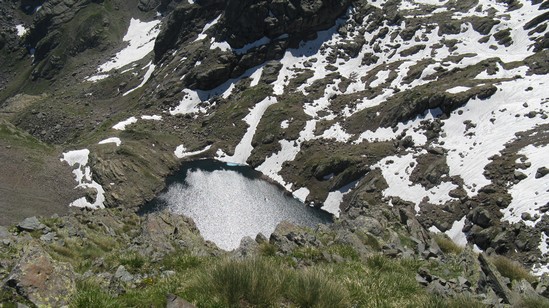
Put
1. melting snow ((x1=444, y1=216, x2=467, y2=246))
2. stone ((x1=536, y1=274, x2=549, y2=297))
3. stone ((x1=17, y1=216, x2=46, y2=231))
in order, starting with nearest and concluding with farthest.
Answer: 1. stone ((x1=536, y1=274, x2=549, y2=297))
2. stone ((x1=17, y1=216, x2=46, y2=231))
3. melting snow ((x1=444, y1=216, x2=467, y2=246))

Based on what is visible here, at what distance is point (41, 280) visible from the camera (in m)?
8.02

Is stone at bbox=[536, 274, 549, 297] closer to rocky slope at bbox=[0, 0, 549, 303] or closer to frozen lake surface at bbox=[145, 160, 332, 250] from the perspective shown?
rocky slope at bbox=[0, 0, 549, 303]

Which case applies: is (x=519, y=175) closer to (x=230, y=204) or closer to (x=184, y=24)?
(x=230, y=204)

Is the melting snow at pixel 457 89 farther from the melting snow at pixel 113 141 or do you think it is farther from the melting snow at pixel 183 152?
the melting snow at pixel 113 141

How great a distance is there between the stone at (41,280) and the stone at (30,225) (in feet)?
57.4

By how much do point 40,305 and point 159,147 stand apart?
116020 millimetres

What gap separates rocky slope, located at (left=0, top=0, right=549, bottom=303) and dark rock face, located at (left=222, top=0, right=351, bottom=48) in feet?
1.85

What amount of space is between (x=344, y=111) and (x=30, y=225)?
4019 inches

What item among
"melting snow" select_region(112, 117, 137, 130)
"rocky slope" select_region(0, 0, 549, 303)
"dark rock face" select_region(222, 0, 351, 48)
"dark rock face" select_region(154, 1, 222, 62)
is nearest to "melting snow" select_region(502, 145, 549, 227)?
"rocky slope" select_region(0, 0, 549, 303)

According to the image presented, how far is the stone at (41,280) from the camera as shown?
7629 mm

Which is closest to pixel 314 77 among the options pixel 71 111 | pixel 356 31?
pixel 356 31

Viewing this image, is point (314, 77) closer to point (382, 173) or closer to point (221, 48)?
point (221, 48)

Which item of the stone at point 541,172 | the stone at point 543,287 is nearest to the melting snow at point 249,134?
the stone at point 541,172

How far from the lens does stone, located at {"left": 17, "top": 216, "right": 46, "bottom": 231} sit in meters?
23.1
